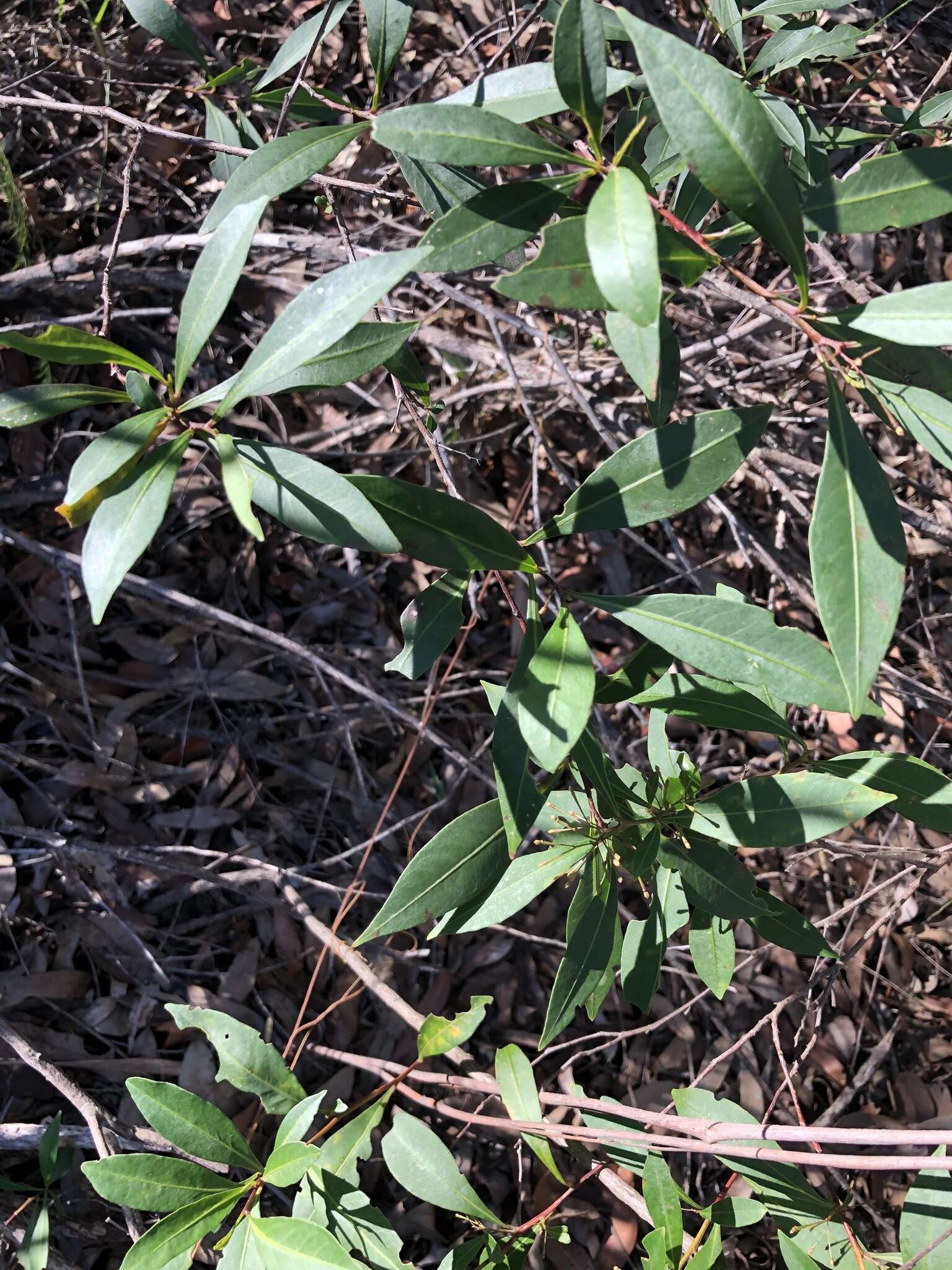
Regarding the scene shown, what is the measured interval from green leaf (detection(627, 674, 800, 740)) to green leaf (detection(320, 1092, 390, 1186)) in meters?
0.75

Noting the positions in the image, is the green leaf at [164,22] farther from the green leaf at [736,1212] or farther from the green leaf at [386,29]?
the green leaf at [736,1212]

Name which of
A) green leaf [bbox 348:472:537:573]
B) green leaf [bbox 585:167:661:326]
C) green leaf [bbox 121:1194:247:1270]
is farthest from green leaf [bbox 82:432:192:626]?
green leaf [bbox 121:1194:247:1270]

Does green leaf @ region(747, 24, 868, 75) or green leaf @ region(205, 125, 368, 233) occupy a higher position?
green leaf @ region(747, 24, 868, 75)

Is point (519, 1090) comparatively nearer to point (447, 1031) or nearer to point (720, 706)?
point (447, 1031)

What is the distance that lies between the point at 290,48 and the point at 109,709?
1.42 meters

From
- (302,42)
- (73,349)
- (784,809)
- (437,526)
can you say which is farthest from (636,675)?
(302,42)

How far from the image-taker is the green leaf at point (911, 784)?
1051 mm

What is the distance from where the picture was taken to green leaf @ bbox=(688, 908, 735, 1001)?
4.04ft

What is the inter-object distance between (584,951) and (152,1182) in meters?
0.59

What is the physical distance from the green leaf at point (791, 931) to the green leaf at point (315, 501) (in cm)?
69

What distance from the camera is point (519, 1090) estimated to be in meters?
1.33

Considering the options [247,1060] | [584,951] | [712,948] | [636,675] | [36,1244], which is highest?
[636,675]

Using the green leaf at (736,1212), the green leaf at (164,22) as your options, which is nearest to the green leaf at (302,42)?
the green leaf at (164,22)

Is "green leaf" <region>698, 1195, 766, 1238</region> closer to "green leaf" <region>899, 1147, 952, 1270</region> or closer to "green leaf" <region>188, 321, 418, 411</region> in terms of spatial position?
"green leaf" <region>899, 1147, 952, 1270</region>
